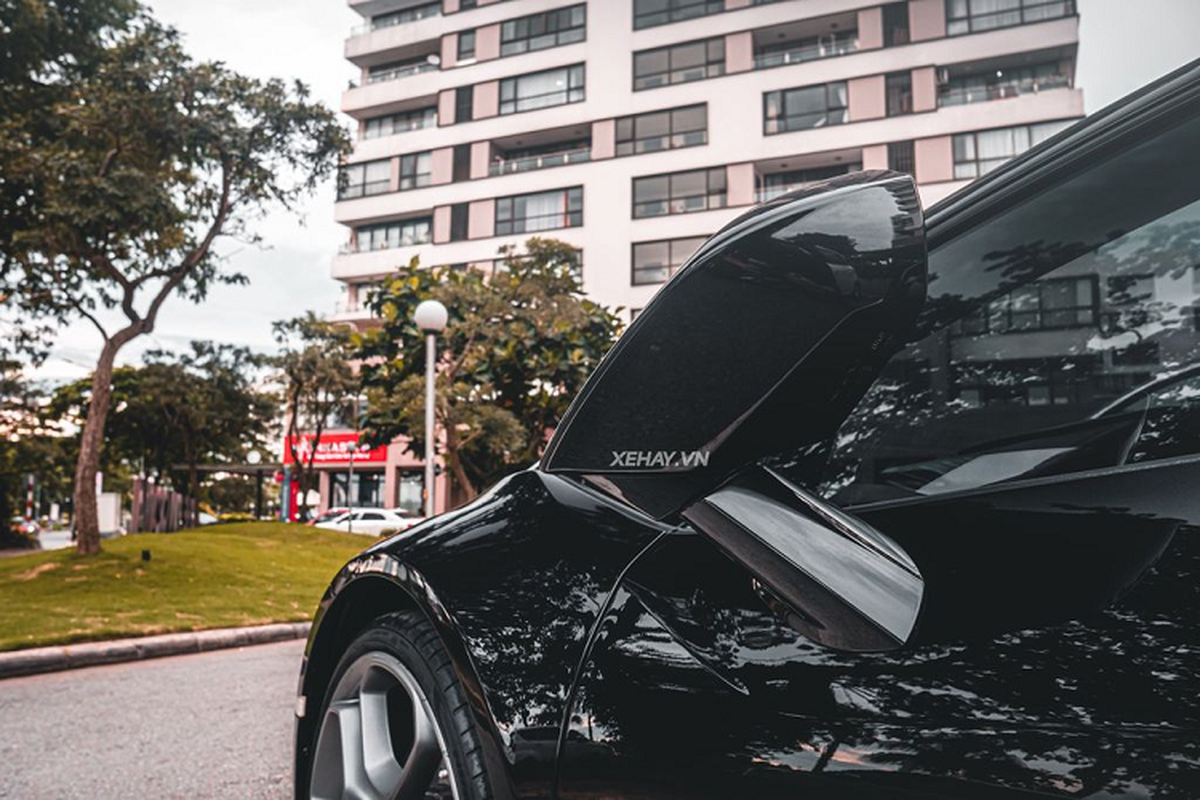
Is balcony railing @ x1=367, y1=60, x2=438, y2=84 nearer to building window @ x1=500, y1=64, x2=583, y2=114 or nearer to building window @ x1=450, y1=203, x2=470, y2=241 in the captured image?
building window @ x1=500, y1=64, x2=583, y2=114

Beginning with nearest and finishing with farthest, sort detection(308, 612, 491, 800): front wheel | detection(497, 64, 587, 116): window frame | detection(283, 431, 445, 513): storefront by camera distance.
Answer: detection(308, 612, 491, 800): front wheel → detection(497, 64, 587, 116): window frame → detection(283, 431, 445, 513): storefront

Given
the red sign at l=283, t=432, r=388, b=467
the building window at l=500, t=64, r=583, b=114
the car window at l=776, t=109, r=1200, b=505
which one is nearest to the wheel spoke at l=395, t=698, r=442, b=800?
the car window at l=776, t=109, r=1200, b=505

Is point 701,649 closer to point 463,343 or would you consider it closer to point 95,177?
point 95,177

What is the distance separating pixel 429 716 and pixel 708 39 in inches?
1691

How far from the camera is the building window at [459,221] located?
45156 mm

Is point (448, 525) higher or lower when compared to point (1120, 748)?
higher

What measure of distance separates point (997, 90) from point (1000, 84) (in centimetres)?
55

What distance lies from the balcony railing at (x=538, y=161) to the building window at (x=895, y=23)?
13.4m

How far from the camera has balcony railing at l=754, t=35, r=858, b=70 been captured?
127 feet

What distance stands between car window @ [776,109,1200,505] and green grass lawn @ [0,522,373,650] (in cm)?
803

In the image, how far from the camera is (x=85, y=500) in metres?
13.1

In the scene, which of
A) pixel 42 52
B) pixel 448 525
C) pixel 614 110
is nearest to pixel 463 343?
pixel 42 52

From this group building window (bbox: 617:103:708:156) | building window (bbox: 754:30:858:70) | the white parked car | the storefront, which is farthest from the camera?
the storefront

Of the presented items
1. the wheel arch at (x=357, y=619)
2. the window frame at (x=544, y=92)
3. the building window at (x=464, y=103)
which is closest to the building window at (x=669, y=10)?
the window frame at (x=544, y=92)
